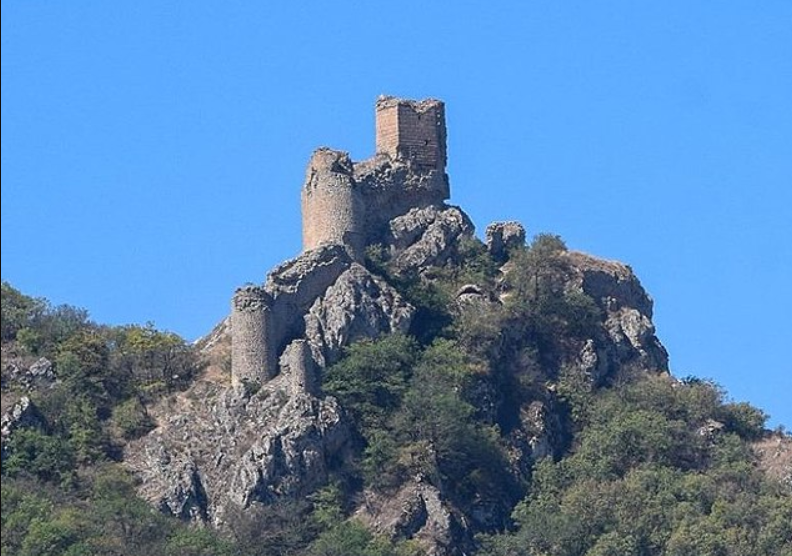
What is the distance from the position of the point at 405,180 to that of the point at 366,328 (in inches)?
228

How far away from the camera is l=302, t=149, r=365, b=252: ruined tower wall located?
198 feet

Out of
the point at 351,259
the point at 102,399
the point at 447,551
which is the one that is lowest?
the point at 447,551

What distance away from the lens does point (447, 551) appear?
5506 cm

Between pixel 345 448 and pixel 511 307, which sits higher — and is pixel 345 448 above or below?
below

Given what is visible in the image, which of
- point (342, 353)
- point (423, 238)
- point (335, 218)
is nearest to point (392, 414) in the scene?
point (342, 353)

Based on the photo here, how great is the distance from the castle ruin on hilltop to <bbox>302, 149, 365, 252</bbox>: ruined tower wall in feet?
0.09

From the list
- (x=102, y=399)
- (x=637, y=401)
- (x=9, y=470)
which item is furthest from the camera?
(x=637, y=401)

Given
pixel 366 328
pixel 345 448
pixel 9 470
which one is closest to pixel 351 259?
pixel 366 328

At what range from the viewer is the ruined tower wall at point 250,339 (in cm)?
5612

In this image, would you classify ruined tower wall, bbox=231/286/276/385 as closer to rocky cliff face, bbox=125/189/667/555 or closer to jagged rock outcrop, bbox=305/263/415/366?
rocky cliff face, bbox=125/189/667/555

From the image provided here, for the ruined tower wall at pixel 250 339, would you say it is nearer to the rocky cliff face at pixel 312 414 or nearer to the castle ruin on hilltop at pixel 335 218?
the castle ruin on hilltop at pixel 335 218

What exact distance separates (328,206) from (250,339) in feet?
18.9

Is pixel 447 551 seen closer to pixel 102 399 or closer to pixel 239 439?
pixel 239 439

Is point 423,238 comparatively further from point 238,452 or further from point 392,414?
point 238,452
